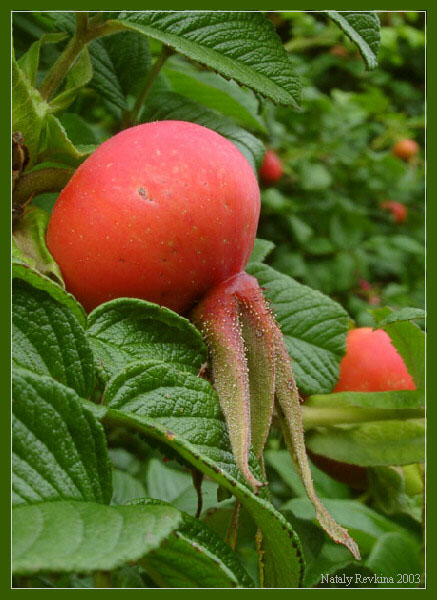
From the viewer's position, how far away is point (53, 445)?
0.60m

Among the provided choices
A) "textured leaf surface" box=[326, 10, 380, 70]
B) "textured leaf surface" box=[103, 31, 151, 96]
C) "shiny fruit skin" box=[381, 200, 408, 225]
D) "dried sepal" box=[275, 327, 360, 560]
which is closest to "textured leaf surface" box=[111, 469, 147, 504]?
"dried sepal" box=[275, 327, 360, 560]

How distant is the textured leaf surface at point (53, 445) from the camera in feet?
1.87

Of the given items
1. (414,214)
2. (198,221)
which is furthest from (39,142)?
(414,214)

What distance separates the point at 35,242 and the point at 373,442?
0.66 m

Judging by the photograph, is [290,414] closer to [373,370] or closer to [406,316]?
[406,316]

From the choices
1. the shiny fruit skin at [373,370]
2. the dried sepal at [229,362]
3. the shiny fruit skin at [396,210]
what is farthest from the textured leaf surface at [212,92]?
the shiny fruit skin at [396,210]

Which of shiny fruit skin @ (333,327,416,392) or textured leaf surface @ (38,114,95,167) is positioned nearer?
textured leaf surface @ (38,114,95,167)

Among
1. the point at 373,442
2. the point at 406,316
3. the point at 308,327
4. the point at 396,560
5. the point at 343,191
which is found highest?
the point at 406,316

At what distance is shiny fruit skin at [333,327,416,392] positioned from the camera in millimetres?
1226

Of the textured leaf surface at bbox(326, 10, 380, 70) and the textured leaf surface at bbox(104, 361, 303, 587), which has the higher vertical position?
the textured leaf surface at bbox(326, 10, 380, 70)

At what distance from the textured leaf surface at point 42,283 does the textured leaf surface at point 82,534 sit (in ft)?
0.67

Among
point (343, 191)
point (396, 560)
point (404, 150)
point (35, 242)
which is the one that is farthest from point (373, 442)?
point (404, 150)

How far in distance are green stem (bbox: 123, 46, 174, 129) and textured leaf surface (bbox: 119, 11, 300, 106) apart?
0.73 ft

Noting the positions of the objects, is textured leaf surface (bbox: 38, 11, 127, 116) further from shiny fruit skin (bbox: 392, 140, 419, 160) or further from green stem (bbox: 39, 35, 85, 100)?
shiny fruit skin (bbox: 392, 140, 419, 160)
